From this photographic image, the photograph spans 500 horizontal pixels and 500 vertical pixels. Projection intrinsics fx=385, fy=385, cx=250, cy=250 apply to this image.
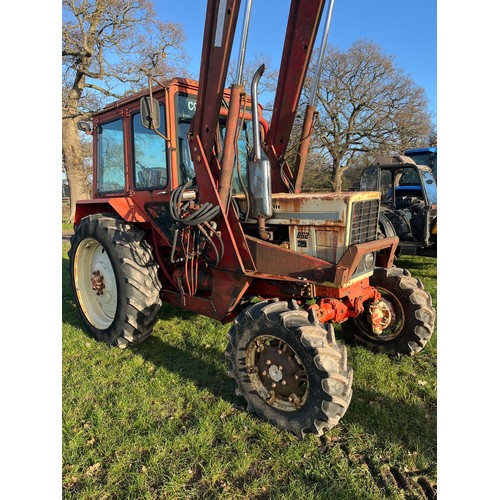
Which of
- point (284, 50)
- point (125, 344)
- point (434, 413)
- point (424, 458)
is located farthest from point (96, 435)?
point (284, 50)

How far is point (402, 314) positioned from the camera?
3816 mm

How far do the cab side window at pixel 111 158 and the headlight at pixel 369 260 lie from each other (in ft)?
9.01

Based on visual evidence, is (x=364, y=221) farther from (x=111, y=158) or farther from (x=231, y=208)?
(x=111, y=158)

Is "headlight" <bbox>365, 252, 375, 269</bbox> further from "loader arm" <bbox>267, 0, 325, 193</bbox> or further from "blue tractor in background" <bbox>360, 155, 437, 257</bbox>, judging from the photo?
"blue tractor in background" <bbox>360, 155, 437, 257</bbox>

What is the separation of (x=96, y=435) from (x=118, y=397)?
442 mm

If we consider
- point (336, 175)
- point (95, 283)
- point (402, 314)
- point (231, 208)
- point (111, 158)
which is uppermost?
point (336, 175)

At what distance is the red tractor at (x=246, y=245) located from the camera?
2.88m

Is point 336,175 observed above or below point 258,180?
above

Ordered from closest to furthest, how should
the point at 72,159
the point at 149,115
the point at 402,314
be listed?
the point at 149,115 → the point at 402,314 → the point at 72,159

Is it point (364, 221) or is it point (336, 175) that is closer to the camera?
point (364, 221)

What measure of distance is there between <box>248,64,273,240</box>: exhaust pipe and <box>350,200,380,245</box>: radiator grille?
693 mm

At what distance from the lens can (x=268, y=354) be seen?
2.93 m

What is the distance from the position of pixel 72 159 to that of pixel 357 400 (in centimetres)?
1580

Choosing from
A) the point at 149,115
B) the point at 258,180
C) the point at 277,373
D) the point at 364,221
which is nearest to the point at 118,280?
the point at 149,115
